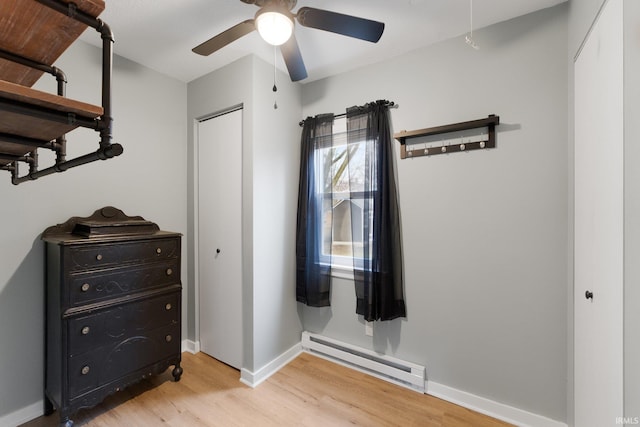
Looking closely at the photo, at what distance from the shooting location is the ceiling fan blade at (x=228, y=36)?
141cm

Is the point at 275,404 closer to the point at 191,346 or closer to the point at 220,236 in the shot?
the point at 191,346

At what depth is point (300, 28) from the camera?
72.1 inches

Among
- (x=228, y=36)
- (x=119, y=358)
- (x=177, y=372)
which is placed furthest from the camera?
(x=177, y=372)

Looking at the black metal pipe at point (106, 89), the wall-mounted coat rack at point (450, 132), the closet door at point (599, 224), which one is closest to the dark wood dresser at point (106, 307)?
the black metal pipe at point (106, 89)

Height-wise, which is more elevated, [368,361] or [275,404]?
[368,361]

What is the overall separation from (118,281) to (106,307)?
164 mm

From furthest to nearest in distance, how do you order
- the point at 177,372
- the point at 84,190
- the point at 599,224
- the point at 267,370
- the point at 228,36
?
1. the point at 267,370
2. the point at 177,372
3. the point at 84,190
4. the point at 228,36
5. the point at 599,224

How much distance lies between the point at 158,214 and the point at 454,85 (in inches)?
102

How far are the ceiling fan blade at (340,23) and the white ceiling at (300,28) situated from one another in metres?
0.35

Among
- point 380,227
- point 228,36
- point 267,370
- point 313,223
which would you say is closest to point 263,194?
point 313,223

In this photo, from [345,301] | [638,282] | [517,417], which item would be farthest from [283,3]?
[517,417]

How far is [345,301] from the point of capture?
7.99 feet

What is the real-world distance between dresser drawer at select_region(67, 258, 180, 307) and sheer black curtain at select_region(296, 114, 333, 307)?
1036 mm

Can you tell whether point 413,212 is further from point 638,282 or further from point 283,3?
point 283,3
